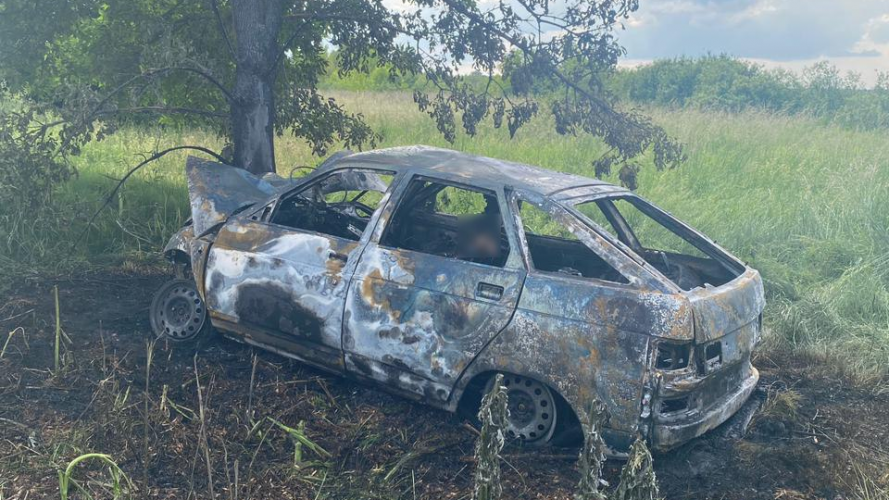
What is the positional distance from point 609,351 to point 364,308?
1.43 metres

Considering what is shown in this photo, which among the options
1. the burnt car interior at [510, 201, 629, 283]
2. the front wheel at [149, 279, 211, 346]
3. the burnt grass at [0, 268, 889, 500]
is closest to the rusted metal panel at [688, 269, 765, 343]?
the burnt grass at [0, 268, 889, 500]

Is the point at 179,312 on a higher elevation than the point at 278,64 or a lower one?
lower

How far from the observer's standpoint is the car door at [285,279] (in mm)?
4395

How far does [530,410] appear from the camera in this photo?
4.00 meters

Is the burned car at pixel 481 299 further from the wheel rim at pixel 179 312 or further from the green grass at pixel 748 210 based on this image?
the green grass at pixel 748 210

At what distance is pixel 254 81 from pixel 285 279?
351cm

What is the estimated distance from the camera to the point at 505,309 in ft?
12.7

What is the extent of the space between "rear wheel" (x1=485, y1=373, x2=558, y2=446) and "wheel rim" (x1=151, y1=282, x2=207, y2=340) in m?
2.42

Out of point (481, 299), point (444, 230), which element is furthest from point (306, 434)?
point (444, 230)

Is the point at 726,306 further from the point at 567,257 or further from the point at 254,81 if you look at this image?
the point at 254,81

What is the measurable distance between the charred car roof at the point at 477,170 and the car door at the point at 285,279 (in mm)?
120

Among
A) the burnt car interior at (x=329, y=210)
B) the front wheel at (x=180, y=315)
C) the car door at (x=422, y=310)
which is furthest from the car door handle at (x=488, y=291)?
the front wheel at (x=180, y=315)

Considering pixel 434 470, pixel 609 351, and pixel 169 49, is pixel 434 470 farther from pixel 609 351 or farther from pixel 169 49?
pixel 169 49

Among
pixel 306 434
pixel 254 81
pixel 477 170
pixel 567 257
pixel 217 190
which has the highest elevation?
pixel 254 81
